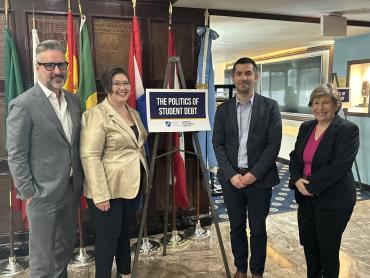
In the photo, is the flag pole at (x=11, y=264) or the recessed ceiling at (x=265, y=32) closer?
the flag pole at (x=11, y=264)

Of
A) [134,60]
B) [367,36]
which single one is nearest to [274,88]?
[367,36]

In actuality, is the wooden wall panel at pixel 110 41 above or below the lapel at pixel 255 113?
above

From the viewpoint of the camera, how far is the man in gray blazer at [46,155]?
5.06 ft

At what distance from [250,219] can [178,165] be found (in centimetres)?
94

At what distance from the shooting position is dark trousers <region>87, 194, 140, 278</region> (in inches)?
72.2

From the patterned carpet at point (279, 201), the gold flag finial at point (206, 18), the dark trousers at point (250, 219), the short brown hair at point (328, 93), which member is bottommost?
the patterned carpet at point (279, 201)

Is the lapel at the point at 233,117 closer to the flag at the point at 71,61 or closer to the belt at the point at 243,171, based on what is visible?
the belt at the point at 243,171

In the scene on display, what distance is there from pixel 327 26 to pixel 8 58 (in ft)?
9.52

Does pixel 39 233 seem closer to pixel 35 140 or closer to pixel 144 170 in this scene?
pixel 35 140

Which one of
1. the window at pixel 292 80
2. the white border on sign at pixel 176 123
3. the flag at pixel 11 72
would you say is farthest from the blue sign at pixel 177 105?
the window at pixel 292 80

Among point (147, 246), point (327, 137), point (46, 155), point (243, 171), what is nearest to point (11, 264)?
point (147, 246)

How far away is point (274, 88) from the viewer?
6598 mm

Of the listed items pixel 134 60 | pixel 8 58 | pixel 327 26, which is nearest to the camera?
pixel 8 58

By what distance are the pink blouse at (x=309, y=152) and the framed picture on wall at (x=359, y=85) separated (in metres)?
2.96
